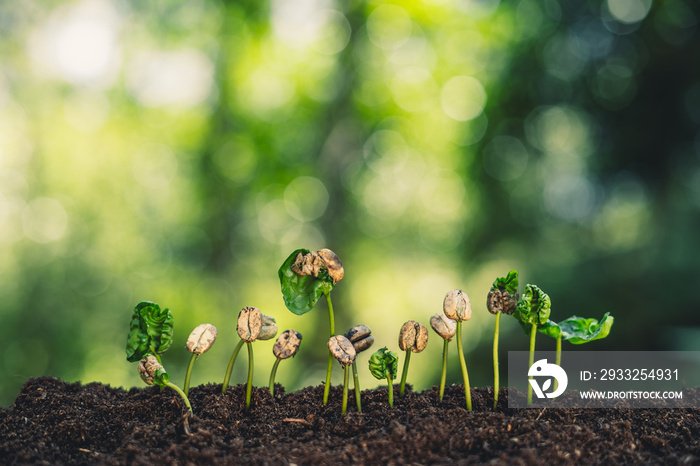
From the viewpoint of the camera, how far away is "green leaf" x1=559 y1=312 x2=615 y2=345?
90 cm

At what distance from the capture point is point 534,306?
90 cm

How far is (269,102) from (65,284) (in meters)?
2.51

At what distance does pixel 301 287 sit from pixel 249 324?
0.38 ft

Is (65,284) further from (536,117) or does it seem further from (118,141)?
(536,117)

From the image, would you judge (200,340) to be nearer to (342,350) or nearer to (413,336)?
(342,350)

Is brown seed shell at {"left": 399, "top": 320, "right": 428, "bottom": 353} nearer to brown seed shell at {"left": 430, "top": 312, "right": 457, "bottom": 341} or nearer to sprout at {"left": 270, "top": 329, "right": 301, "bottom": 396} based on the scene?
brown seed shell at {"left": 430, "top": 312, "right": 457, "bottom": 341}

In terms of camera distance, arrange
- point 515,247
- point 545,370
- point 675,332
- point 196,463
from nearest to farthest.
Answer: point 196,463 < point 545,370 < point 675,332 < point 515,247

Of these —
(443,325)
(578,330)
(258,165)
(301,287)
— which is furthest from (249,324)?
(258,165)

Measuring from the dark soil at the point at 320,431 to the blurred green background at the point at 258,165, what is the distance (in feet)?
10.5

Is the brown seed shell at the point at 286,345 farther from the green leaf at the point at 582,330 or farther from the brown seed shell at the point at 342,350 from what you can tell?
the green leaf at the point at 582,330

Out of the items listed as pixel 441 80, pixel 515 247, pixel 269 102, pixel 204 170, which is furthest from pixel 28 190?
pixel 515 247

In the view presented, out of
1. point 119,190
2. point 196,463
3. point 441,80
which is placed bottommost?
point 196,463

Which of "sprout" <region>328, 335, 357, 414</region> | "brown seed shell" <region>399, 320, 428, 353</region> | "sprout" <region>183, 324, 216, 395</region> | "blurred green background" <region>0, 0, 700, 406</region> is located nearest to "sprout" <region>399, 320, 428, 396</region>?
"brown seed shell" <region>399, 320, 428, 353</region>

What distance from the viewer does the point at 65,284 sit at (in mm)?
4379
